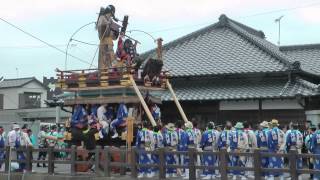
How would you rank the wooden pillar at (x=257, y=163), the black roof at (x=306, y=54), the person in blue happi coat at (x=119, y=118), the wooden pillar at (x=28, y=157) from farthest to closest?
the black roof at (x=306, y=54) → the wooden pillar at (x=28, y=157) → the person in blue happi coat at (x=119, y=118) → the wooden pillar at (x=257, y=163)

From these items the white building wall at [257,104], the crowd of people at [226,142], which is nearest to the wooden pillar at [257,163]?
the crowd of people at [226,142]

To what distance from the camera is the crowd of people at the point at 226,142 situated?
46.8 ft

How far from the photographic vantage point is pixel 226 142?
48.1 ft

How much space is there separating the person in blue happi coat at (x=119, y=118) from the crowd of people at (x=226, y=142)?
1450mm

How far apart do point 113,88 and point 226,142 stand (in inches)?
176

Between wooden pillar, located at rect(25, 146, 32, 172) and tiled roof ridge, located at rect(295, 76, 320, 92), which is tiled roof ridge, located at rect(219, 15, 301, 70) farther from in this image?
wooden pillar, located at rect(25, 146, 32, 172)

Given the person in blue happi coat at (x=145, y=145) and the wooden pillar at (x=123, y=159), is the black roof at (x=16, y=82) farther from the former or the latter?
the person in blue happi coat at (x=145, y=145)

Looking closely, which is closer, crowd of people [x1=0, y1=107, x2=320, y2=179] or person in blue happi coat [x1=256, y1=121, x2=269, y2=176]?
crowd of people [x1=0, y1=107, x2=320, y2=179]

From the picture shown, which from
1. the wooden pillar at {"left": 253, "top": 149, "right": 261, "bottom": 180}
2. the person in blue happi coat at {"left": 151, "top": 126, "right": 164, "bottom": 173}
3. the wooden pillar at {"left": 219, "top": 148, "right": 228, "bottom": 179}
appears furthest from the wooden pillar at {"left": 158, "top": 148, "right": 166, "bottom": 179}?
the wooden pillar at {"left": 253, "top": 149, "right": 261, "bottom": 180}

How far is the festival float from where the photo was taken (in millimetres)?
16734

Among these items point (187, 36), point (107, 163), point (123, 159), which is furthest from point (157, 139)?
point (187, 36)

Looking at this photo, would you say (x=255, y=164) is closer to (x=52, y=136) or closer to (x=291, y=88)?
(x=291, y=88)

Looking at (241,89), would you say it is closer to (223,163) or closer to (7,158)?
(223,163)

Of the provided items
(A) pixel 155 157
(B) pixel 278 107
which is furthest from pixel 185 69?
(A) pixel 155 157
